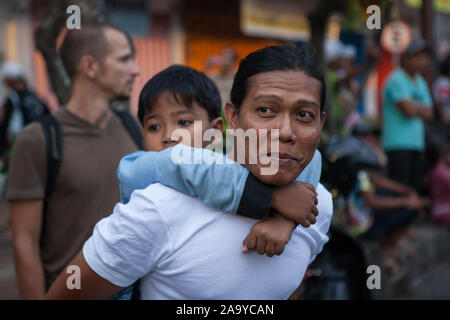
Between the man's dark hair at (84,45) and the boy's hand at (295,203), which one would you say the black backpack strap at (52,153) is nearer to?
the man's dark hair at (84,45)

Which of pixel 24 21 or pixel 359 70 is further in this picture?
pixel 24 21

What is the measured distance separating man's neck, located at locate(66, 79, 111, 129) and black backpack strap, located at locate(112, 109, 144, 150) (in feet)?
0.28

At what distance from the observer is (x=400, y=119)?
6152mm

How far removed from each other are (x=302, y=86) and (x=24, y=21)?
9025 millimetres

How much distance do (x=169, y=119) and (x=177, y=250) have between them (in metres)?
0.55

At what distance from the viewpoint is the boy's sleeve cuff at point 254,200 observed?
4.46 feet

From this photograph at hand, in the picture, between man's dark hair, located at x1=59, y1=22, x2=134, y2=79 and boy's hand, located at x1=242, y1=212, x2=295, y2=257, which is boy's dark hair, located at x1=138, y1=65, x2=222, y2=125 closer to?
boy's hand, located at x1=242, y1=212, x2=295, y2=257

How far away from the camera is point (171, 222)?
1.37 metres

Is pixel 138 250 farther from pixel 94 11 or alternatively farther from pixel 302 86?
pixel 94 11

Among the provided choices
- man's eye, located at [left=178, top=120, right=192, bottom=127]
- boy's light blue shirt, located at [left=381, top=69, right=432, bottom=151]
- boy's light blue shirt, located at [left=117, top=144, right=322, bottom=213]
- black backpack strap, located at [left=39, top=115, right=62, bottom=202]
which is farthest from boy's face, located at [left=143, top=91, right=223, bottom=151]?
boy's light blue shirt, located at [left=381, top=69, right=432, bottom=151]

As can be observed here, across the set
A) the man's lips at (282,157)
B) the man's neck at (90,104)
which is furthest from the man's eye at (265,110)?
the man's neck at (90,104)

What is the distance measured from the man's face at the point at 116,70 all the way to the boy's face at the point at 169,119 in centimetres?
88

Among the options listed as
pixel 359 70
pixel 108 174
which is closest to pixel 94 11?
pixel 108 174

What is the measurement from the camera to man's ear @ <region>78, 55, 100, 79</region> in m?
2.68
